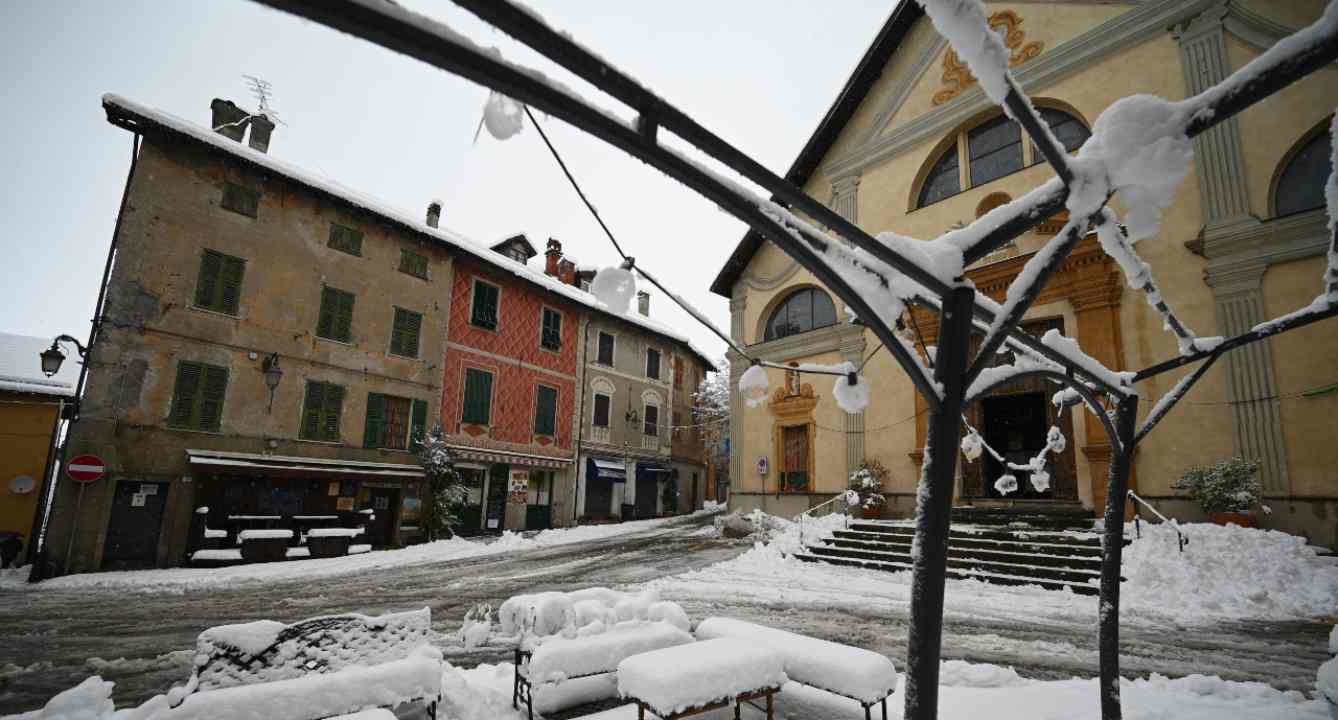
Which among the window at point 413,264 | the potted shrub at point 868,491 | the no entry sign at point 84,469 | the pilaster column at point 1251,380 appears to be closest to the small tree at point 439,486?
the window at point 413,264

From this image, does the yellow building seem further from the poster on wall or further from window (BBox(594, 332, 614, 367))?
window (BBox(594, 332, 614, 367))

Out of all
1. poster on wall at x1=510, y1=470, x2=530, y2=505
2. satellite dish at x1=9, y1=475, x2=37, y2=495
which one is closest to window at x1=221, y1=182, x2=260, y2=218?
satellite dish at x1=9, y1=475, x2=37, y2=495

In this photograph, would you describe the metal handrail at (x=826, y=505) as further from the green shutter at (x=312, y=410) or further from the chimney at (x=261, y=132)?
the chimney at (x=261, y=132)

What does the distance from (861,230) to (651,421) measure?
A: 23.6 m

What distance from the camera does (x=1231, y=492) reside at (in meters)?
9.18

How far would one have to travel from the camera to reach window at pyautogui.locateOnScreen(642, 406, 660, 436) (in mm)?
24844

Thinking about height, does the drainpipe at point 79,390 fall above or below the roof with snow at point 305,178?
below

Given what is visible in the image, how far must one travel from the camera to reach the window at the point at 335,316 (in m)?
14.6

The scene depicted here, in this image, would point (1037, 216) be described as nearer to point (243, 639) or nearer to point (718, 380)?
point (243, 639)

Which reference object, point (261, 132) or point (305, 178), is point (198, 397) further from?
point (261, 132)

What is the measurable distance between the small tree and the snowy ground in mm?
3775

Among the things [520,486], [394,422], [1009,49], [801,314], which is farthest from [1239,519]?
[394,422]

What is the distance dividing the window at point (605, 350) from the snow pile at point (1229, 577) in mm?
17311

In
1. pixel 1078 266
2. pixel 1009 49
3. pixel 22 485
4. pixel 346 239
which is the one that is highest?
pixel 1009 49
